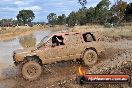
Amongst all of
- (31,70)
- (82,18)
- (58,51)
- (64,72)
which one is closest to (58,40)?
(58,51)

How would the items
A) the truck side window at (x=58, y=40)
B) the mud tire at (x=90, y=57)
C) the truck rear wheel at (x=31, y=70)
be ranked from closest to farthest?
1. the truck rear wheel at (x=31, y=70)
2. the truck side window at (x=58, y=40)
3. the mud tire at (x=90, y=57)

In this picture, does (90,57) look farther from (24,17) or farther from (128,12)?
(24,17)

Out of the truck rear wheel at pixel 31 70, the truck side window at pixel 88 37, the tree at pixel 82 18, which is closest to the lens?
the truck rear wheel at pixel 31 70

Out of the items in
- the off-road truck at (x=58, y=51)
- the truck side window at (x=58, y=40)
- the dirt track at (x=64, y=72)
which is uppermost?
the truck side window at (x=58, y=40)

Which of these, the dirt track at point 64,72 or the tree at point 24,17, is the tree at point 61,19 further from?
the dirt track at point 64,72

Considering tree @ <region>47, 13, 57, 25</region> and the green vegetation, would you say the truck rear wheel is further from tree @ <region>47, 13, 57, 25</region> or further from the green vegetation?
tree @ <region>47, 13, 57, 25</region>

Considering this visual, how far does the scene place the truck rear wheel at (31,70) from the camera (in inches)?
527

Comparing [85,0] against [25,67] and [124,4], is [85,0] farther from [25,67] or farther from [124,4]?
[25,67]

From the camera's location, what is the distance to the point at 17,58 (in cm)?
1348

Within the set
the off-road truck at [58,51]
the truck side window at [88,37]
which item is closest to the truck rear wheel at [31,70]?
the off-road truck at [58,51]

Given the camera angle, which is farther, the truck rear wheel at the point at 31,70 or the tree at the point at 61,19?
the tree at the point at 61,19

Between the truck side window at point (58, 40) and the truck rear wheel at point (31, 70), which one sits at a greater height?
the truck side window at point (58, 40)

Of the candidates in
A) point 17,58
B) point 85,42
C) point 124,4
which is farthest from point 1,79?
point 124,4

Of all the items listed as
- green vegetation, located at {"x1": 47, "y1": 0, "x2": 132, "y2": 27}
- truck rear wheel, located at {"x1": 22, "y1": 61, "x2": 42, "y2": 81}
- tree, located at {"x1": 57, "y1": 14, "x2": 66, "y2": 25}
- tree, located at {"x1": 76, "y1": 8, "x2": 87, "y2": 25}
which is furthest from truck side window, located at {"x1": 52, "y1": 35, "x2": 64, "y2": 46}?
tree, located at {"x1": 57, "y1": 14, "x2": 66, "y2": 25}
